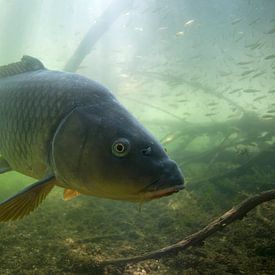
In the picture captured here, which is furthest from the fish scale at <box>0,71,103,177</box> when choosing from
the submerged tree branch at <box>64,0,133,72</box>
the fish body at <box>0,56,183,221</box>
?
the submerged tree branch at <box>64,0,133,72</box>

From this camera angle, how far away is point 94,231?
18.9 ft

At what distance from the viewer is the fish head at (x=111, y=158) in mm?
2305

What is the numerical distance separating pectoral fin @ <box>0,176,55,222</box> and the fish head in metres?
0.15

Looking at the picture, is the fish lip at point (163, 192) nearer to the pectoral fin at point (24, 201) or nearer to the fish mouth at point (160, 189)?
the fish mouth at point (160, 189)

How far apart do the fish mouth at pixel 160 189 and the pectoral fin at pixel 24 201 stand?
0.89 m

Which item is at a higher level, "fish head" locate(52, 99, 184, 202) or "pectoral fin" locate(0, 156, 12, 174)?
"fish head" locate(52, 99, 184, 202)

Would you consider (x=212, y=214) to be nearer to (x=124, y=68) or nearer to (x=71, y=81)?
(x=71, y=81)

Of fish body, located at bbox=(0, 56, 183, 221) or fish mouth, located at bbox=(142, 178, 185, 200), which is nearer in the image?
fish mouth, located at bbox=(142, 178, 185, 200)

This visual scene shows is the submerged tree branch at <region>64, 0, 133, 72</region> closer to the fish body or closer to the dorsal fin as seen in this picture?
the dorsal fin

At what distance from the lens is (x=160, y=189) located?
225 cm

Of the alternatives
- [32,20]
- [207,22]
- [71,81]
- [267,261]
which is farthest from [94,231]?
[32,20]

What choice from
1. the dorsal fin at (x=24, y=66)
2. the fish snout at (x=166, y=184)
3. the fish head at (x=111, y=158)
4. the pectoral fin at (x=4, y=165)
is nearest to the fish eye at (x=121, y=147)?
the fish head at (x=111, y=158)

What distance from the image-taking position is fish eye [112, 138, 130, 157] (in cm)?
242

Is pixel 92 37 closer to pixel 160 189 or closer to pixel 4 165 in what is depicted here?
pixel 4 165
